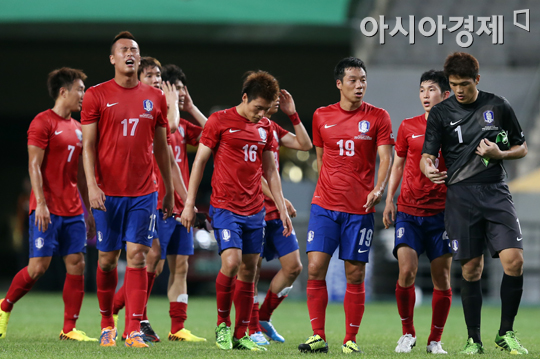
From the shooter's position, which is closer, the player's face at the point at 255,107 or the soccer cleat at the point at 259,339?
the player's face at the point at 255,107

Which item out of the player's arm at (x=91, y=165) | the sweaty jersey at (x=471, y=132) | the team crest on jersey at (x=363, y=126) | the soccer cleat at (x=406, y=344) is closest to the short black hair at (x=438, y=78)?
the sweaty jersey at (x=471, y=132)

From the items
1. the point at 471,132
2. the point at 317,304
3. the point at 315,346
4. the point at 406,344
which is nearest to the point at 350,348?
the point at 315,346

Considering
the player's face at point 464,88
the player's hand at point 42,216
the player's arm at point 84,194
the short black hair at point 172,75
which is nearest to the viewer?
the player's face at point 464,88

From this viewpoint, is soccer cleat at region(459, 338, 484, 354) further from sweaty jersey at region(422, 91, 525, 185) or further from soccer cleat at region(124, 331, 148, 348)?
soccer cleat at region(124, 331, 148, 348)

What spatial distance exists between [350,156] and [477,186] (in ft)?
3.68

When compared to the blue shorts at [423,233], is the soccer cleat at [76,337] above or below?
below

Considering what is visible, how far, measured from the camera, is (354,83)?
21.2 feet

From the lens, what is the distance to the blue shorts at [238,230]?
6.45m

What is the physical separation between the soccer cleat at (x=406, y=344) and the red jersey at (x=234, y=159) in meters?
1.76

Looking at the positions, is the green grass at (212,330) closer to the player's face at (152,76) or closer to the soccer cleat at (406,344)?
the soccer cleat at (406,344)

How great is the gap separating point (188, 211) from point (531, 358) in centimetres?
303

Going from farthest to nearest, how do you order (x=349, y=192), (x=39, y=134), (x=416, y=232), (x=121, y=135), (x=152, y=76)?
(x=152, y=76) → (x=39, y=134) → (x=416, y=232) → (x=121, y=135) → (x=349, y=192)

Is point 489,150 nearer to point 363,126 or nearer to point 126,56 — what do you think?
point 363,126

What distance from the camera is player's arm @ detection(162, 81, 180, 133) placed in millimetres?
7504
